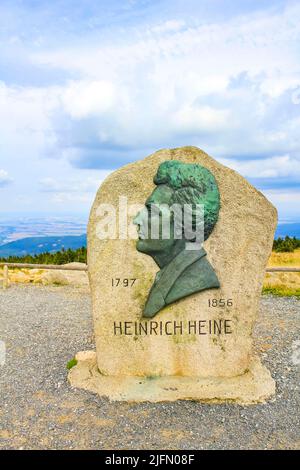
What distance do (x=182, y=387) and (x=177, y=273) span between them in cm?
144

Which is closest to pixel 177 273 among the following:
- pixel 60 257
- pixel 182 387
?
pixel 182 387

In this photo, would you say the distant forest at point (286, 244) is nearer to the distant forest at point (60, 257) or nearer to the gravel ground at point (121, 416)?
the distant forest at point (60, 257)

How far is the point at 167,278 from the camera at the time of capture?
226 inches

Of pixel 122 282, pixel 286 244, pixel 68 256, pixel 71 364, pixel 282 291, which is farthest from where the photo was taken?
pixel 286 244

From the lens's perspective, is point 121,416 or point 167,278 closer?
point 121,416

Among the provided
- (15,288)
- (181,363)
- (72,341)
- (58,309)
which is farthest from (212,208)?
(15,288)

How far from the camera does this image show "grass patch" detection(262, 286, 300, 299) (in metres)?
12.8

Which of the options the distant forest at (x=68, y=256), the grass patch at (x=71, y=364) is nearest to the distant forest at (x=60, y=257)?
the distant forest at (x=68, y=256)

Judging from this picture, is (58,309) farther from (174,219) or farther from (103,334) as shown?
(174,219)

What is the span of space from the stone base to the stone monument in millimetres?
17

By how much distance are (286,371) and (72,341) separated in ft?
12.3

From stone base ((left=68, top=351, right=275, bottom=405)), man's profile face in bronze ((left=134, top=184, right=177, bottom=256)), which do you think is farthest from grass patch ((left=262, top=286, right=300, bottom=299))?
man's profile face in bronze ((left=134, top=184, right=177, bottom=256))

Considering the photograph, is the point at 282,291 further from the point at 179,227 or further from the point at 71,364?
the point at 179,227

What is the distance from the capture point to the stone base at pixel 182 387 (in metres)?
5.59
